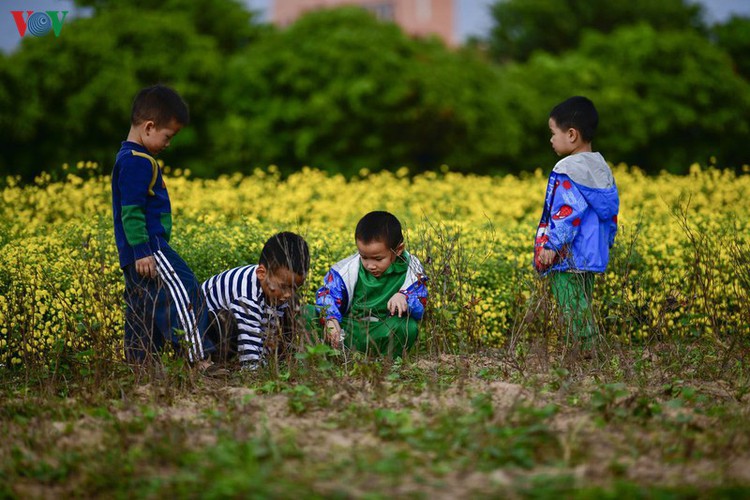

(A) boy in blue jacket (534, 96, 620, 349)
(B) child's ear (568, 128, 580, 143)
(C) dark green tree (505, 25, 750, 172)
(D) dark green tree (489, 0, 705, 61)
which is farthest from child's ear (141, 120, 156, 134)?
(D) dark green tree (489, 0, 705, 61)

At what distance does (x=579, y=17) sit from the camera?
20266mm

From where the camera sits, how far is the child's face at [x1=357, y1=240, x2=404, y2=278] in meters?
4.41

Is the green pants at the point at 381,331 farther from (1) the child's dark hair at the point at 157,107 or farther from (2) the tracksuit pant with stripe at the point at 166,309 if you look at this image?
(1) the child's dark hair at the point at 157,107

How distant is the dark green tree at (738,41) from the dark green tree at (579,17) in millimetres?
1855

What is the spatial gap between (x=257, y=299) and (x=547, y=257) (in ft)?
5.08

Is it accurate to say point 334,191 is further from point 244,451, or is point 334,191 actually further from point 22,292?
point 244,451

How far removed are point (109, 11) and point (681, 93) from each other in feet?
32.6

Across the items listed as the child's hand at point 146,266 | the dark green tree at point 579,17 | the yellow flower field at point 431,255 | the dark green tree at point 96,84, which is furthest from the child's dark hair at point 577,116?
the dark green tree at point 579,17

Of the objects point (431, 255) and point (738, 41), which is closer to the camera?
point (431, 255)

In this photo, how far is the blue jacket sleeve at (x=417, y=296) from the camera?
4.52 m

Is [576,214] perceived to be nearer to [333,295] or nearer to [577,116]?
[577,116]

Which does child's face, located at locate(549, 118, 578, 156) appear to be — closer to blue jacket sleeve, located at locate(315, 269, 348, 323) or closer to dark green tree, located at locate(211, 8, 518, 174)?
blue jacket sleeve, located at locate(315, 269, 348, 323)

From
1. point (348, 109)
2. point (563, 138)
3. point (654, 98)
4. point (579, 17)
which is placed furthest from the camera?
point (579, 17)

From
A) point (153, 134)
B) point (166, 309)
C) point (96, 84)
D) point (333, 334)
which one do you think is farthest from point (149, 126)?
point (96, 84)
